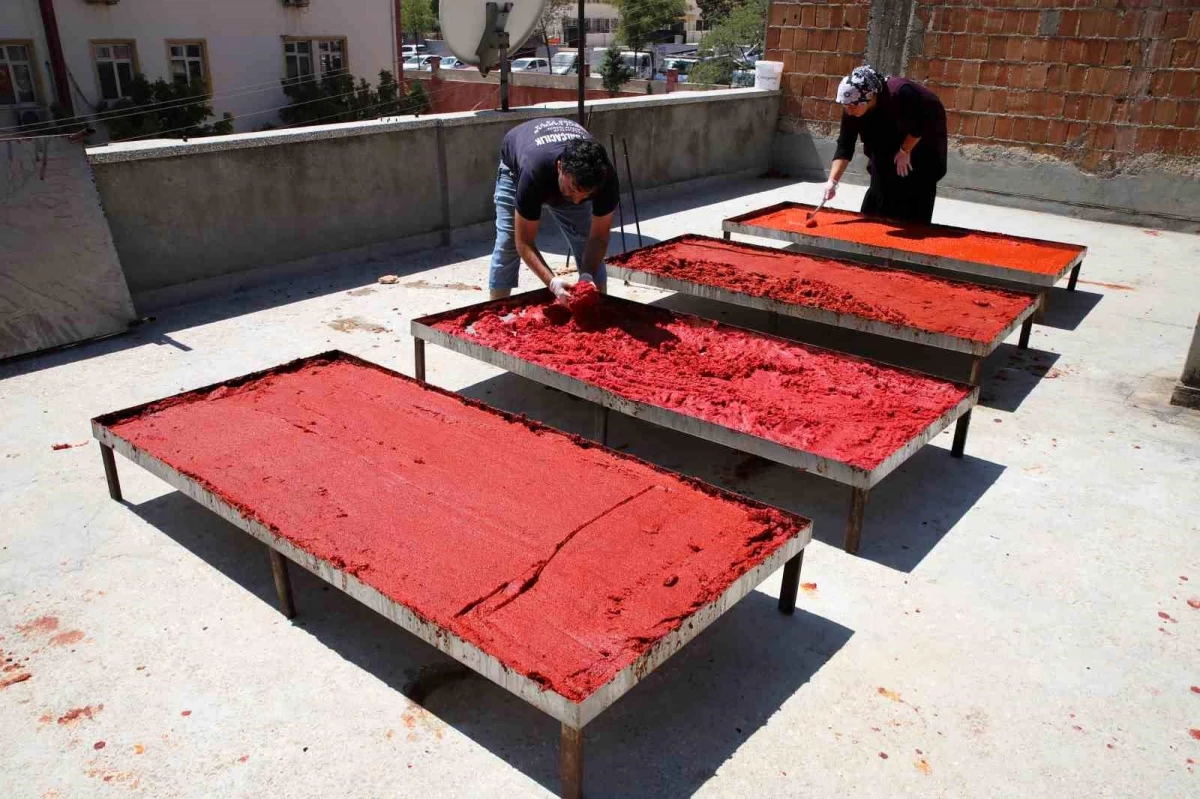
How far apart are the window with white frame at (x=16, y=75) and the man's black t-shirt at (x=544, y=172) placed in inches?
609

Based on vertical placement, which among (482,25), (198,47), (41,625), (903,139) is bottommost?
(41,625)

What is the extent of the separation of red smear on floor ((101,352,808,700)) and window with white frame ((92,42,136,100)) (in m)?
16.8

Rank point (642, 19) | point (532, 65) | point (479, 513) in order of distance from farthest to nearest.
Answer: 1. point (642, 19)
2. point (532, 65)
3. point (479, 513)

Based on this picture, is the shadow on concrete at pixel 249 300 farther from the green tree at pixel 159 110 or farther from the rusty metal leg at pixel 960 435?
the green tree at pixel 159 110

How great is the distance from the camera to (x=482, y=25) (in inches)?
299

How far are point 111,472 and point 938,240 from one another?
554 cm

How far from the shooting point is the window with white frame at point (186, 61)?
18.7 meters

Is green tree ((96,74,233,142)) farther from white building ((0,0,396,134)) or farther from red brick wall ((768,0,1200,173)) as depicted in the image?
red brick wall ((768,0,1200,173))

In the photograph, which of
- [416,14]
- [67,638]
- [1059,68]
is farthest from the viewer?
[416,14]

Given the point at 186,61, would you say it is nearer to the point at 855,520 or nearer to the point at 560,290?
the point at 560,290

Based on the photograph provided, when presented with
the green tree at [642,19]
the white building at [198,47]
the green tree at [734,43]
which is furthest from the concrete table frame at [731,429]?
the green tree at [642,19]

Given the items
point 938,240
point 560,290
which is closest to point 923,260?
point 938,240

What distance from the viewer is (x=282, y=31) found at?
66.9ft

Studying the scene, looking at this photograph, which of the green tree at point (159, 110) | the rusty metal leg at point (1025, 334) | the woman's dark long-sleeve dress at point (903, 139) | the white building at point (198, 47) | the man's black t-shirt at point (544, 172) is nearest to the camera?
the man's black t-shirt at point (544, 172)
